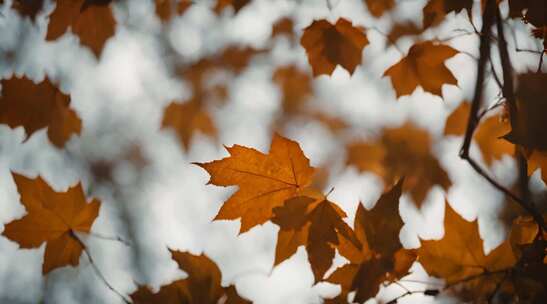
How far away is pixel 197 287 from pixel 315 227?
367mm

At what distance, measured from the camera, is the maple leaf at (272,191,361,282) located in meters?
0.99

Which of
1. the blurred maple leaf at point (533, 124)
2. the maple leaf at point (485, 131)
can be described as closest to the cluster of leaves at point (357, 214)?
the blurred maple leaf at point (533, 124)

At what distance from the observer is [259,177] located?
1110 mm

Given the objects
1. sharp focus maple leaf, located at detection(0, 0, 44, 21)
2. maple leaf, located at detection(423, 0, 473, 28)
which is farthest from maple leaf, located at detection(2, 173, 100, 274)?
maple leaf, located at detection(423, 0, 473, 28)

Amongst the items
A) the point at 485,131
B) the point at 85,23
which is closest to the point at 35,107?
the point at 85,23

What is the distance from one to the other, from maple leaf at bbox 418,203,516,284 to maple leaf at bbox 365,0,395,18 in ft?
2.95

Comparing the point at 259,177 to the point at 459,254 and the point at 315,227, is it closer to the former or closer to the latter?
the point at 315,227

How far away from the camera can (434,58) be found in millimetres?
1424

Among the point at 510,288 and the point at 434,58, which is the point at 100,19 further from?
the point at 510,288

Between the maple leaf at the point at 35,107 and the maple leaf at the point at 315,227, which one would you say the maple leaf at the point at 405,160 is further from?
the maple leaf at the point at 35,107

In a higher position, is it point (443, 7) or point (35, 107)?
point (443, 7)

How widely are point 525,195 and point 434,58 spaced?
0.49 meters

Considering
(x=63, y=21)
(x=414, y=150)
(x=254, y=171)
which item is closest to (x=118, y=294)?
(x=254, y=171)

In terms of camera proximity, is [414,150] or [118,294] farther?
[414,150]
